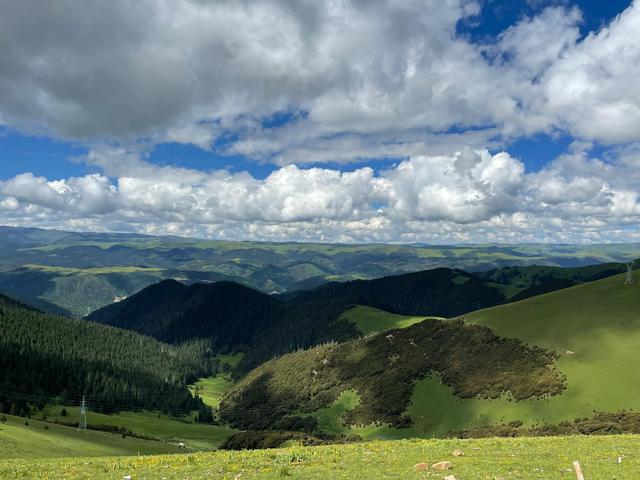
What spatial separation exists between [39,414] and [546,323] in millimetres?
184162

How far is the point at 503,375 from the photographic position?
396 ft

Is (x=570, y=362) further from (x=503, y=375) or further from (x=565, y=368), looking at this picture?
(x=503, y=375)

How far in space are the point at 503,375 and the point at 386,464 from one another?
10711 centimetres

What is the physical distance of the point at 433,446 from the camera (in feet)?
115

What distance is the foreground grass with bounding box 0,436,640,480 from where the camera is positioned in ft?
78.3

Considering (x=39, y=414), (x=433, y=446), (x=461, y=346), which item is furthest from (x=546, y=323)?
(x=39, y=414)

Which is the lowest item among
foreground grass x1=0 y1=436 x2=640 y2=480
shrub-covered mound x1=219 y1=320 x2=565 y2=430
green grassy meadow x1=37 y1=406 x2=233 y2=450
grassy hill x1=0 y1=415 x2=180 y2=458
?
green grassy meadow x1=37 y1=406 x2=233 y2=450

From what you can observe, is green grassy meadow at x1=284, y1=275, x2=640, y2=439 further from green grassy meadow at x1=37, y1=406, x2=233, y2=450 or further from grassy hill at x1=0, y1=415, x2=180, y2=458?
grassy hill at x1=0, y1=415, x2=180, y2=458

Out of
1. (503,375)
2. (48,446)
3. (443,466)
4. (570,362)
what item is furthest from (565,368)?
(48,446)

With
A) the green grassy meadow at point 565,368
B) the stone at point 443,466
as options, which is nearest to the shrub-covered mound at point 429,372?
the green grassy meadow at point 565,368

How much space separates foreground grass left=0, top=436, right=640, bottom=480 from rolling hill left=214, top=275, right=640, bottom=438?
3738 cm

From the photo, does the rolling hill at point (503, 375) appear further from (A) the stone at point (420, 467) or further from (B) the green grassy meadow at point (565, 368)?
(A) the stone at point (420, 467)

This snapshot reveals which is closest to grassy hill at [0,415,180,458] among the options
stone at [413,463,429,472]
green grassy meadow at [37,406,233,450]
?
stone at [413,463,429,472]

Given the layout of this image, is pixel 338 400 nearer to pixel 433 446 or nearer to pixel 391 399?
pixel 391 399
